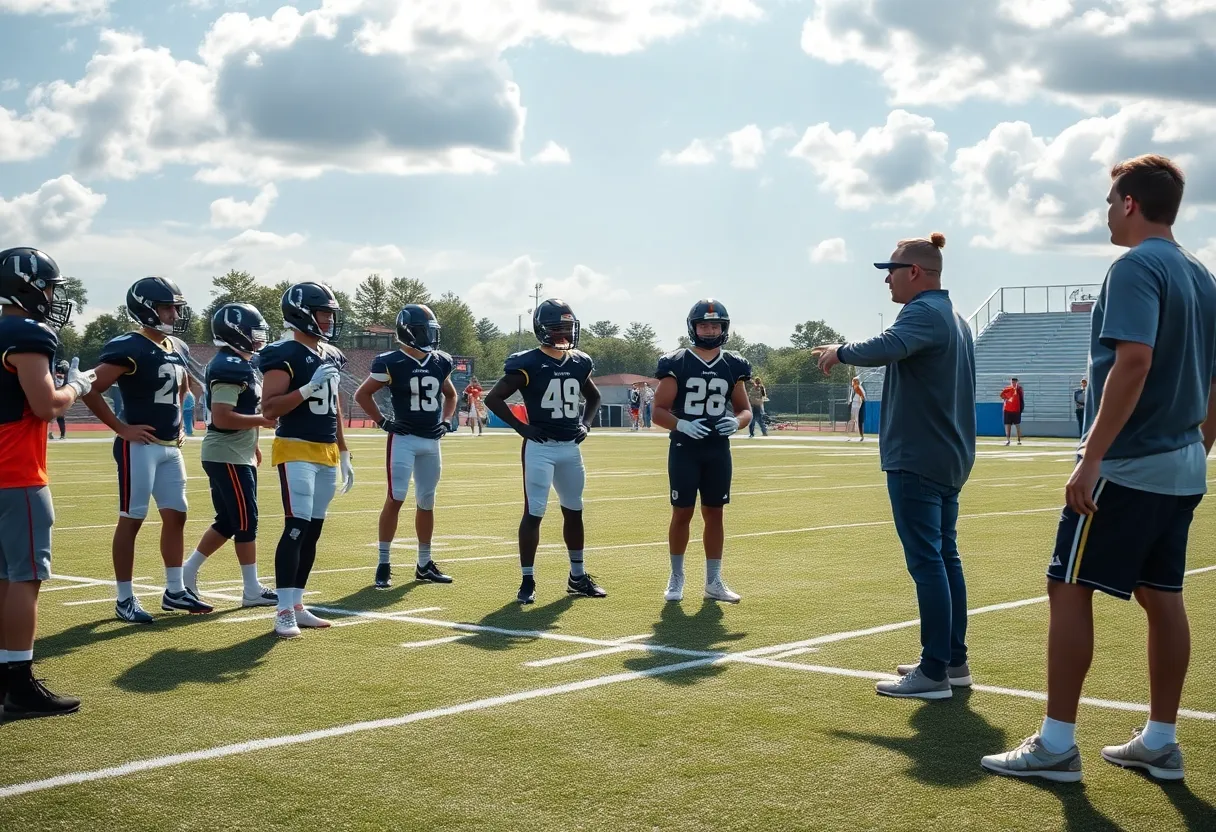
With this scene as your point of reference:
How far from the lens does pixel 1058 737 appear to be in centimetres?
451

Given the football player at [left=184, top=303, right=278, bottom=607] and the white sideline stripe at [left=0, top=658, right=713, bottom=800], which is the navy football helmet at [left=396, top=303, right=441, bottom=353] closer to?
the football player at [left=184, top=303, right=278, bottom=607]

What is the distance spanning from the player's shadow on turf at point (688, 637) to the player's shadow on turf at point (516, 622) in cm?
70

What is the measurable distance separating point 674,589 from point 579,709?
3.10m

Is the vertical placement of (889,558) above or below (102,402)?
below

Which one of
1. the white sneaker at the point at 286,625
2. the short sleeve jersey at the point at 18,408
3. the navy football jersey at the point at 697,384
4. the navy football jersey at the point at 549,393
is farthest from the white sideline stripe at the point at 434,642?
the navy football jersey at the point at 697,384

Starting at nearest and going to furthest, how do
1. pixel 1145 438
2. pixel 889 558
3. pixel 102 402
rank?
pixel 1145 438
pixel 102 402
pixel 889 558

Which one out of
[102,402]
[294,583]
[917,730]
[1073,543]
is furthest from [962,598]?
[102,402]

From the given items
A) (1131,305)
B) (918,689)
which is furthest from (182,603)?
(1131,305)

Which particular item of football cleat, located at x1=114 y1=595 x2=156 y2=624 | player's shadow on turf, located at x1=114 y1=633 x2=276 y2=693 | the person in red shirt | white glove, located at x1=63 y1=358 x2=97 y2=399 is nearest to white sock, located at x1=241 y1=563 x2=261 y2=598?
football cleat, located at x1=114 y1=595 x2=156 y2=624

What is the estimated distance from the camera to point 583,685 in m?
5.92

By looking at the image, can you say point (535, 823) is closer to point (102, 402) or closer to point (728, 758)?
point (728, 758)

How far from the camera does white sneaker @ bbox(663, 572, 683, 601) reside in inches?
332

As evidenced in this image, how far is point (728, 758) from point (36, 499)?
3.27 m

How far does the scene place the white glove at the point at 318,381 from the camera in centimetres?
731
